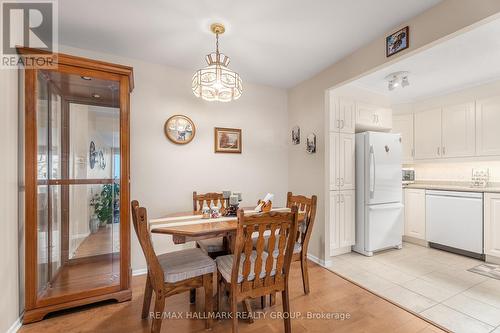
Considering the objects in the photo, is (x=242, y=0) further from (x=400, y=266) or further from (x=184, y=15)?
(x=400, y=266)

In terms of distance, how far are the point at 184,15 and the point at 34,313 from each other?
2.74m

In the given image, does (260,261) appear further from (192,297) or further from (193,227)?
(192,297)

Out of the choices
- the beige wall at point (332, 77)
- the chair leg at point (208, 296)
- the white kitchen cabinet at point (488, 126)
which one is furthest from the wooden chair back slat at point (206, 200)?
the white kitchen cabinet at point (488, 126)

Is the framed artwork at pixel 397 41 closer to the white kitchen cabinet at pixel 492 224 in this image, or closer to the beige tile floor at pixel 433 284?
the beige tile floor at pixel 433 284

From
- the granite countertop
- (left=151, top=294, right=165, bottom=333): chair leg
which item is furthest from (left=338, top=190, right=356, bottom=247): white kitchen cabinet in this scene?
(left=151, top=294, right=165, bottom=333): chair leg

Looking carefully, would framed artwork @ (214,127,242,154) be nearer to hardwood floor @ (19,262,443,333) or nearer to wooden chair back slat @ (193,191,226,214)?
wooden chair back slat @ (193,191,226,214)

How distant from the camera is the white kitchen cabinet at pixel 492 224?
9.61 feet

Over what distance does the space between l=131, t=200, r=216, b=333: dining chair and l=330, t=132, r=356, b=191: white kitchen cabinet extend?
2104 mm

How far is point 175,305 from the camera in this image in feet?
6.97

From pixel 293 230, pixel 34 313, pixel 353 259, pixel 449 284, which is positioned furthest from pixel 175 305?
pixel 449 284

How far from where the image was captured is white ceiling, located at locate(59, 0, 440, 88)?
1828 mm

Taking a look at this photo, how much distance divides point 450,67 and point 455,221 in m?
2.14

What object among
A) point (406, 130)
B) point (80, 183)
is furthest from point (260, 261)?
point (406, 130)

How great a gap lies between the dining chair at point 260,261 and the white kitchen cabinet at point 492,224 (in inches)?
123
